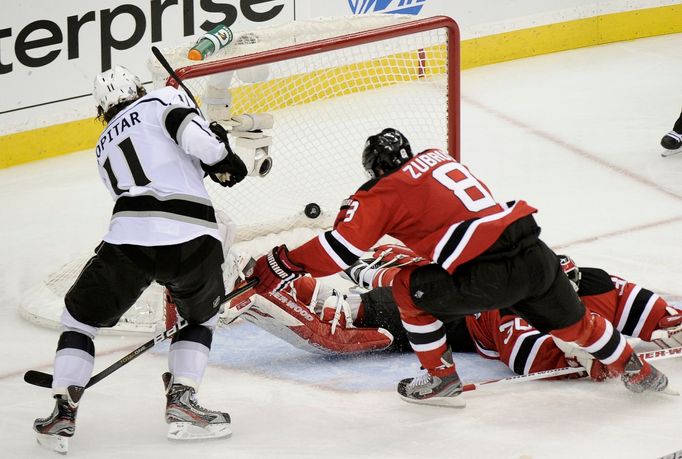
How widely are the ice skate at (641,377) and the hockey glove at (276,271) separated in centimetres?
94

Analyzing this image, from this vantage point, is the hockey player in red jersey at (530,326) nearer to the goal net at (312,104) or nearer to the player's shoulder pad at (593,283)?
the player's shoulder pad at (593,283)

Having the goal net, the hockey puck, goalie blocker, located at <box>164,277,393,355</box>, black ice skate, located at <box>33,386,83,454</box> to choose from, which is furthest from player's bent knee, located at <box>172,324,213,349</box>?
the hockey puck

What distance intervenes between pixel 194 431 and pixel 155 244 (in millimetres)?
518

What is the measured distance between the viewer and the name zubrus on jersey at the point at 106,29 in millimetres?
5754

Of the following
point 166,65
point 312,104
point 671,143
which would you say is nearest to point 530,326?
point 166,65

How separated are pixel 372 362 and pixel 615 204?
1835 millimetres

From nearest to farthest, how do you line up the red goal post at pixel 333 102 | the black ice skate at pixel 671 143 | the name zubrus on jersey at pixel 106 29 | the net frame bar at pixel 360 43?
the net frame bar at pixel 360 43, the red goal post at pixel 333 102, the name zubrus on jersey at pixel 106 29, the black ice skate at pixel 671 143

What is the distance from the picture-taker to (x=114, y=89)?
3.53 meters

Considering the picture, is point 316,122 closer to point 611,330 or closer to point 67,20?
point 67,20

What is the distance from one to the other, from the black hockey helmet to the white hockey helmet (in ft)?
2.13

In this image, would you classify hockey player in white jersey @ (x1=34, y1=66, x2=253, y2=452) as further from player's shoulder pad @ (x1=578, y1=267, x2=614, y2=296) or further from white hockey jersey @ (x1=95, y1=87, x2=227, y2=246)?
player's shoulder pad @ (x1=578, y1=267, x2=614, y2=296)

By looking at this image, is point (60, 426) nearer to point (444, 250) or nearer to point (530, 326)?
point (444, 250)

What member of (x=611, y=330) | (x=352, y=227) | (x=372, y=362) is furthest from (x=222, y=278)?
(x=611, y=330)

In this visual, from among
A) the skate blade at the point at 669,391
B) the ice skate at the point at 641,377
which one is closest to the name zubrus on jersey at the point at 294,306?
the ice skate at the point at 641,377
